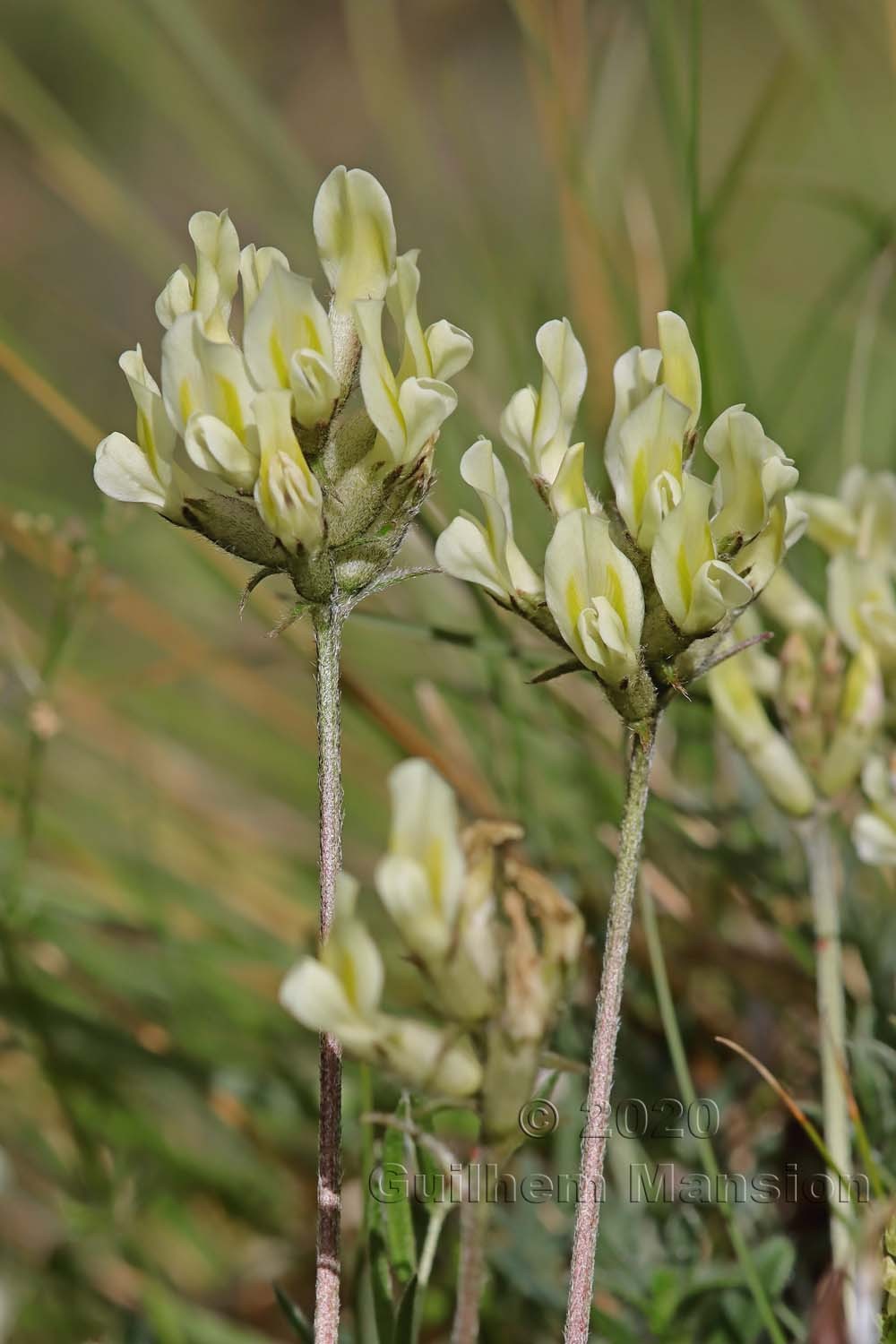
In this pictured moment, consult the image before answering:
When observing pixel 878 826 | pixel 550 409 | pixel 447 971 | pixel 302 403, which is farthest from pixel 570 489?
pixel 878 826

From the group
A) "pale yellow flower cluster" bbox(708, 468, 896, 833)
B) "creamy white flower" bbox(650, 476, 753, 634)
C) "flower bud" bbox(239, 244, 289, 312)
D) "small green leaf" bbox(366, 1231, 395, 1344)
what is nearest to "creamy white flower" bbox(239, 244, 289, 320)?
"flower bud" bbox(239, 244, 289, 312)

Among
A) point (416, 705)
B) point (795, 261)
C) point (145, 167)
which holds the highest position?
point (145, 167)

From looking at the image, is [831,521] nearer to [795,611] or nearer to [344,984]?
[795,611]

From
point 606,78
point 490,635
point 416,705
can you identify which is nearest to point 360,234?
point 490,635

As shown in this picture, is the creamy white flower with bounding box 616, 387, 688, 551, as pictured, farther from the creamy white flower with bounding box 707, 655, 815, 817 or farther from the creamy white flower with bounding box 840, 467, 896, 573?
the creamy white flower with bounding box 840, 467, 896, 573

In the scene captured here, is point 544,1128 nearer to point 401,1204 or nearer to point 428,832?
point 401,1204

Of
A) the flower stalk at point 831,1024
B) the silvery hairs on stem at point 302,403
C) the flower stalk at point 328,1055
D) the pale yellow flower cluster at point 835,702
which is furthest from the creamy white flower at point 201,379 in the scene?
the flower stalk at point 831,1024
